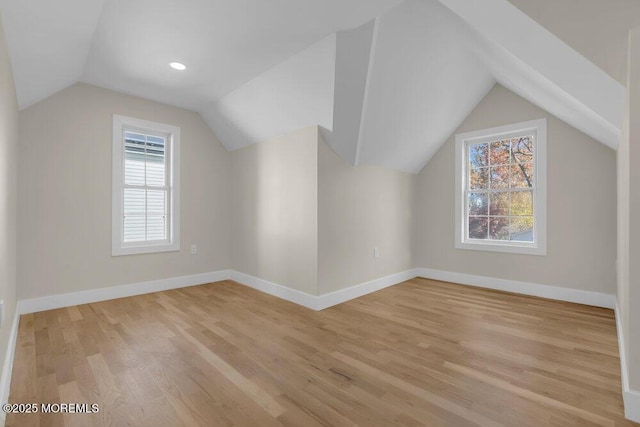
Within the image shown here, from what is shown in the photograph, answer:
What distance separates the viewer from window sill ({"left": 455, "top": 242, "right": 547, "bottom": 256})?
3795mm

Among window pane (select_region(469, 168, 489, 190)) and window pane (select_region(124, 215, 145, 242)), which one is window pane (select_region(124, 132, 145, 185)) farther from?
window pane (select_region(469, 168, 489, 190))

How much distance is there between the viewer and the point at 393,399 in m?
1.71

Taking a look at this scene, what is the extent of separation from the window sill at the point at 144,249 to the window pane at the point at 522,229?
4.68 meters

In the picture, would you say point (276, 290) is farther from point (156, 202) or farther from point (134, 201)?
point (134, 201)

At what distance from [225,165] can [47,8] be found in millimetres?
3016

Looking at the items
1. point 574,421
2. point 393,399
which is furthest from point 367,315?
point 574,421

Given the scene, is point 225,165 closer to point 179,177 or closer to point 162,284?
point 179,177

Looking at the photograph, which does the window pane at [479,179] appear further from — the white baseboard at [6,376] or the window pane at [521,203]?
the white baseboard at [6,376]

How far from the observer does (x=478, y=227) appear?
14.5ft

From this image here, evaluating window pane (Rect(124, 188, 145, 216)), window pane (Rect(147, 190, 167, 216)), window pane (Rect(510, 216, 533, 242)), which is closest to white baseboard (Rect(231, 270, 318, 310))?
window pane (Rect(147, 190, 167, 216))

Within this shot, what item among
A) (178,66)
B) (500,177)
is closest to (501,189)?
(500,177)

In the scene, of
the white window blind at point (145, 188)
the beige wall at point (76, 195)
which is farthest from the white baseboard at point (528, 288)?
the white window blind at point (145, 188)

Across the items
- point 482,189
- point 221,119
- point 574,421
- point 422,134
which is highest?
point 221,119

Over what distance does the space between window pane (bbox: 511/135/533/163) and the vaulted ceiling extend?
536mm
